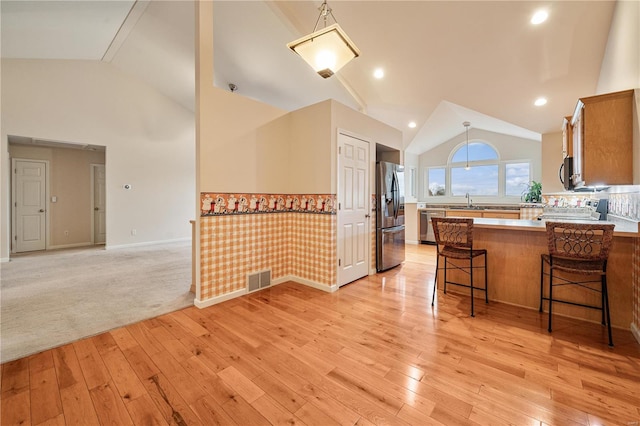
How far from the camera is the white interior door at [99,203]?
267 inches

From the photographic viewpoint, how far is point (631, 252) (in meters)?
2.32

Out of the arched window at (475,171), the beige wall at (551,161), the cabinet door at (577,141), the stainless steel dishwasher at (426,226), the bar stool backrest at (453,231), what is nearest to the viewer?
the cabinet door at (577,141)

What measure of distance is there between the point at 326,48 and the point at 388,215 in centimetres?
266

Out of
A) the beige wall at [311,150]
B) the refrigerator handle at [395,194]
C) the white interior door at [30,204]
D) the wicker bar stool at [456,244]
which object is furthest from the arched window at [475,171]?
the white interior door at [30,204]

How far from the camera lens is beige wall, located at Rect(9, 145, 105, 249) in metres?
6.05

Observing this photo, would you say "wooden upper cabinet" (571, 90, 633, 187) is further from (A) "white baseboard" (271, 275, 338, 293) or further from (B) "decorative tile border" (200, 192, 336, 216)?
(A) "white baseboard" (271, 275, 338, 293)

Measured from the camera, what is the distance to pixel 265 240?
348 centimetres

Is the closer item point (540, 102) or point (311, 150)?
point (311, 150)

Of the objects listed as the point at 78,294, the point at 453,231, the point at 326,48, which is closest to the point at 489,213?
the point at 453,231

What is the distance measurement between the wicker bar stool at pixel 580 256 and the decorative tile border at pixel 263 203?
2222 mm

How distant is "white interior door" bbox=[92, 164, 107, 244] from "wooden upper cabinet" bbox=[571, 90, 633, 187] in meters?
9.28

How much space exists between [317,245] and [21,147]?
23.4 ft

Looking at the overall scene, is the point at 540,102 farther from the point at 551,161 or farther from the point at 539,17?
the point at 539,17

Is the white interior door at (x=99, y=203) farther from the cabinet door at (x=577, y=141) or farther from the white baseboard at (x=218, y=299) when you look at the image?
the cabinet door at (x=577, y=141)
